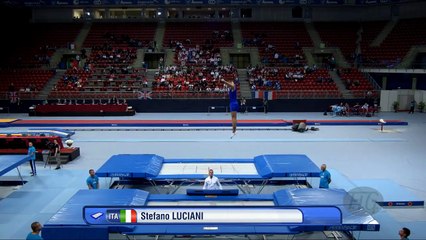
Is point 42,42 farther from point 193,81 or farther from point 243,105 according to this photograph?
point 243,105

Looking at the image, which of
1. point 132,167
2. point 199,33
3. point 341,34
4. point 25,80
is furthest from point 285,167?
point 341,34

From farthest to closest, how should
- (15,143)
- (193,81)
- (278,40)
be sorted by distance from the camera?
(278,40), (193,81), (15,143)

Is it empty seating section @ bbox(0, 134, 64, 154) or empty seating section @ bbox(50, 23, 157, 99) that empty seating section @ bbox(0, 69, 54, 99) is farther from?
empty seating section @ bbox(0, 134, 64, 154)

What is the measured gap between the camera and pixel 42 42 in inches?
1588

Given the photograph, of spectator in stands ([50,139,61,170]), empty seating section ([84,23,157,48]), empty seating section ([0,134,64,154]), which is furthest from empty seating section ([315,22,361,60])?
empty seating section ([0,134,64,154])

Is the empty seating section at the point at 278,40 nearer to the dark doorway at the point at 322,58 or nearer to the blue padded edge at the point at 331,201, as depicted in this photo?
the dark doorway at the point at 322,58

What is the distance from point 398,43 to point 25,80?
35.4 metres

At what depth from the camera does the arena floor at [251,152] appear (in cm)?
1072

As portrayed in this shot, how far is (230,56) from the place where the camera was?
40.8m

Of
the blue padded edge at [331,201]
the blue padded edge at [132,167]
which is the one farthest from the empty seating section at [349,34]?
the blue padded edge at [331,201]

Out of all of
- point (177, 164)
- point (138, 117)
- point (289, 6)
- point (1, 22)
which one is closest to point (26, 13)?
point (1, 22)

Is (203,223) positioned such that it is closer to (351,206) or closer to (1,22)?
(351,206)

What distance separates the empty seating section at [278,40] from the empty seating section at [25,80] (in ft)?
66.7

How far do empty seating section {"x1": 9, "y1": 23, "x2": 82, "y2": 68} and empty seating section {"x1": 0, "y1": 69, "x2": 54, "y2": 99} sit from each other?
5.31 ft
